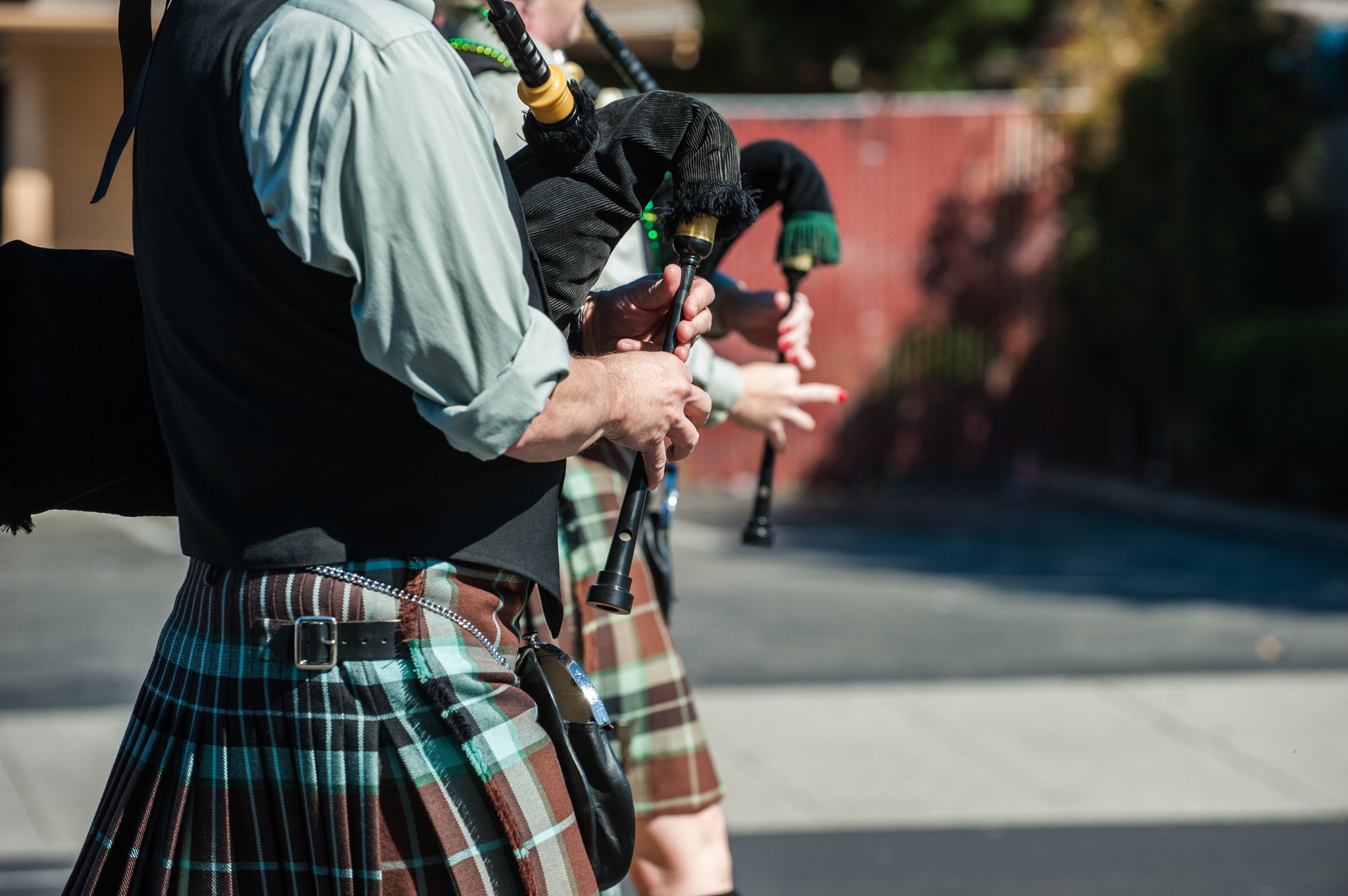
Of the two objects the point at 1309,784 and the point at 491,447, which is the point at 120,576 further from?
the point at 491,447

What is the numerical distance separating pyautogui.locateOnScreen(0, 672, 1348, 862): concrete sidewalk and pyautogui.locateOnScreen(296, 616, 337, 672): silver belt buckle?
264cm

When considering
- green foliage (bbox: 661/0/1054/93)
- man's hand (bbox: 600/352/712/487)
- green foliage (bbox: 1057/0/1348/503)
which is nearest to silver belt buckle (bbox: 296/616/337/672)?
man's hand (bbox: 600/352/712/487)

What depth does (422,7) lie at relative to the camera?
155 cm

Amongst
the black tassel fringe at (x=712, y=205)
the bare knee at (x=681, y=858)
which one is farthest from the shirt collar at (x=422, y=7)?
the bare knee at (x=681, y=858)

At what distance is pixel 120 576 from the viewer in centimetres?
752

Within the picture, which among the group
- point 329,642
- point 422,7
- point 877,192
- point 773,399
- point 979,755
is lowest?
point 979,755

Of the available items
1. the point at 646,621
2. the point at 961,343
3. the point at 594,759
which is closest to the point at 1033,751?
the point at 646,621

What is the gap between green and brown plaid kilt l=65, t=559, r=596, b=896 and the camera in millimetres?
1523

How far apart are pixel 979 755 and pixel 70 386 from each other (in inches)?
137

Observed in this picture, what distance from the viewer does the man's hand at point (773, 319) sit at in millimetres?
2637

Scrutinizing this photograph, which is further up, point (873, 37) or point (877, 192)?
point (873, 37)

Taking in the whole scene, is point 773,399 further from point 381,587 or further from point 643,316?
point 381,587

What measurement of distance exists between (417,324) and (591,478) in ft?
3.58

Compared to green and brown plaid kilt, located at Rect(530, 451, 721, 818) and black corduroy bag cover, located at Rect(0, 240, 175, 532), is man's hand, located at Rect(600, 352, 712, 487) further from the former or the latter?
green and brown plaid kilt, located at Rect(530, 451, 721, 818)
